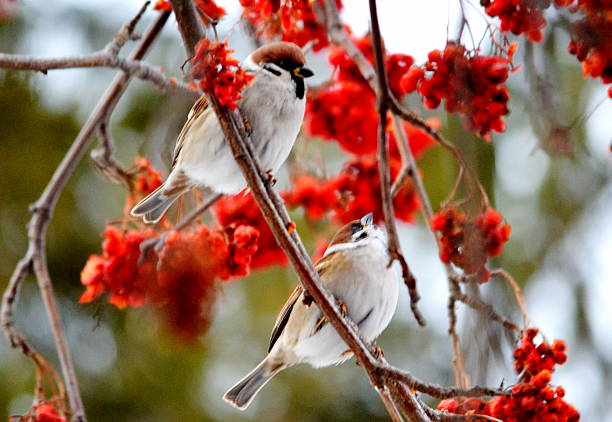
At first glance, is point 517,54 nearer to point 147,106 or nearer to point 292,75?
point 292,75

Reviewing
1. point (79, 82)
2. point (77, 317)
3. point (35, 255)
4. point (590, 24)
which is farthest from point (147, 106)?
point (590, 24)

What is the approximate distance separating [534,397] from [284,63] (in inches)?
39.6

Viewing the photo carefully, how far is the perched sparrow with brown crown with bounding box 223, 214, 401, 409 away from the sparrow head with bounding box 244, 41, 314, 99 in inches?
15.7

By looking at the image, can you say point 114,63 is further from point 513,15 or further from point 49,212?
point 513,15

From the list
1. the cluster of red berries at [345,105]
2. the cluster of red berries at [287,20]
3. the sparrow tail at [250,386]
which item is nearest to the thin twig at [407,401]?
the cluster of red berries at [287,20]

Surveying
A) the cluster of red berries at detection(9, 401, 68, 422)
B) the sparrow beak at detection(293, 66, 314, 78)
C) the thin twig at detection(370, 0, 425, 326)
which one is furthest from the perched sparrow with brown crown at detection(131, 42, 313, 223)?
the cluster of red berries at detection(9, 401, 68, 422)

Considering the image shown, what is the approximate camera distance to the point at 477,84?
1565 mm

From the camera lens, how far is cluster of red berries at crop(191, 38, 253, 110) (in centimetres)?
135

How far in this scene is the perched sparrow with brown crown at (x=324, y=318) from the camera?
2164mm

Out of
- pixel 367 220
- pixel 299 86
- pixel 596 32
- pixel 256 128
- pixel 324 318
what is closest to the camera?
pixel 596 32

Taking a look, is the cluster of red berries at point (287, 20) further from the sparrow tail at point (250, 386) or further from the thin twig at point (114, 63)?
the sparrow tail at point (250, 386)

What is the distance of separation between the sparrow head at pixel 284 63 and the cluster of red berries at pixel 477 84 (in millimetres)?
348

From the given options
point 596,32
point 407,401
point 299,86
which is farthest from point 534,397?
point 299,86

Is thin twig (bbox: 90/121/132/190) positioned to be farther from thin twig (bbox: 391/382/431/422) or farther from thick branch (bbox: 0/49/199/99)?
thin twig (bbox: 391/382/431/422)
